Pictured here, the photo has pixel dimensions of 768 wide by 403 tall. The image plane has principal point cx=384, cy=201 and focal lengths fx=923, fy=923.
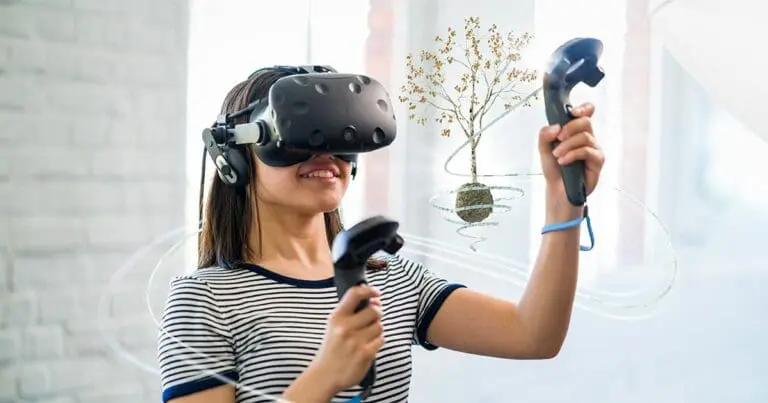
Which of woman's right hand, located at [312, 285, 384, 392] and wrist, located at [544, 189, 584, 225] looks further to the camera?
wrist, located at [544, 189, 584, 225]

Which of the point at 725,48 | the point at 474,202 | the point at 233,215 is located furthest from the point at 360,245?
the point at 725,48

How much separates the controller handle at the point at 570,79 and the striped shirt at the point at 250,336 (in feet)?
0.95

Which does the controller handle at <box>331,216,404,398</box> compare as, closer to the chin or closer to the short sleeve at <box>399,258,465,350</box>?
the chin

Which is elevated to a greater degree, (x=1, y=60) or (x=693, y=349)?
(x=1, y=60)

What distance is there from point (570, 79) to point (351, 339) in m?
0.32

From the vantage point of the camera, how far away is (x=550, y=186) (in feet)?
3.11

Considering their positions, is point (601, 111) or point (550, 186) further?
point (601, 111)

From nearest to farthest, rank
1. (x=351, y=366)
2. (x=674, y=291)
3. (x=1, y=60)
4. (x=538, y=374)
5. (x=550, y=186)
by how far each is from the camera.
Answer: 1. (x=351, y=366)
2. (x=550, y=186)
3. (x=1, y=60)
4. (x=674, y=291)
5. (x=538, y=374)

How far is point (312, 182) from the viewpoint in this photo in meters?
0.98

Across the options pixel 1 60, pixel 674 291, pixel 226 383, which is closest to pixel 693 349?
pixel 674 291

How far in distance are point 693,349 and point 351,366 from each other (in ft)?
3.29

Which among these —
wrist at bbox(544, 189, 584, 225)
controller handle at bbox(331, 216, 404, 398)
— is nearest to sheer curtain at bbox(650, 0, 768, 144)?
wrist at bbox(544, 189, 584, 225)

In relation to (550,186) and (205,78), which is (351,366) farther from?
(205,78)

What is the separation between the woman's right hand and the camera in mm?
770
